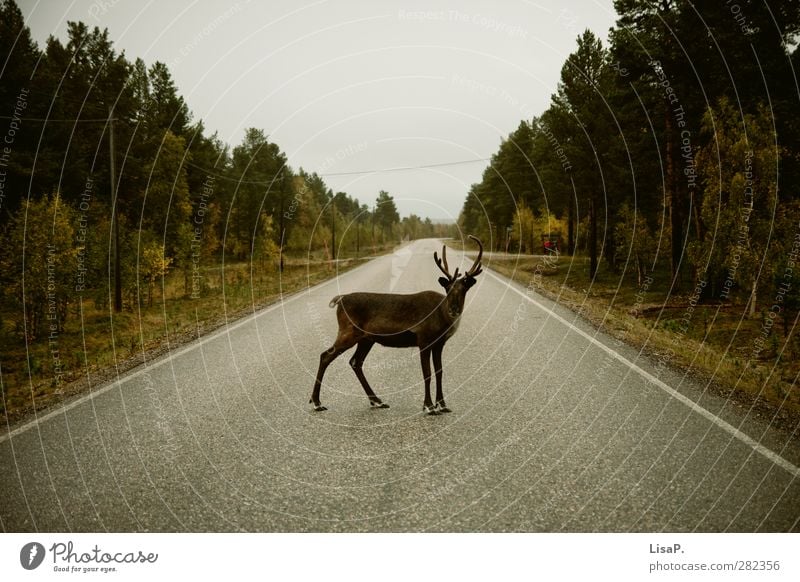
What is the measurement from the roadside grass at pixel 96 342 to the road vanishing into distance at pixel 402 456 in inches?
40.7

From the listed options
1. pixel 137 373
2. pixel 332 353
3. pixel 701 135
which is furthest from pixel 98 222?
pixel 701 135

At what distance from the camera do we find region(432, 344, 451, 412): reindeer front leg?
454 cm

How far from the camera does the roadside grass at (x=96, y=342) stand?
638 cm

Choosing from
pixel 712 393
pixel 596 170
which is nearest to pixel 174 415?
pixel 712 393

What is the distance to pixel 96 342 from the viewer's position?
10.6m

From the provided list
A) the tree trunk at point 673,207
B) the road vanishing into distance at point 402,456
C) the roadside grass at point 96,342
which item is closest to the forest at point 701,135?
the tree trunk at point 673,207

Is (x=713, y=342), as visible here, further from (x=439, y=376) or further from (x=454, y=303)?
(x=454, y=303)

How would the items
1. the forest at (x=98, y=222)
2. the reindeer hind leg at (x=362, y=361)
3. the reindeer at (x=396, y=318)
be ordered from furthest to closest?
1. the forest at (x=98, y=222)
2. the reindeer hind leg at (x=362, y=361)
3. the reindeer at (x=396, y=318)

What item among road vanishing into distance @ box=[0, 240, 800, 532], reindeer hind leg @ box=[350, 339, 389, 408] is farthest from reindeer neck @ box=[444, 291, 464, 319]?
road vanishing into distance @ box=[0, 240, 800, 532]

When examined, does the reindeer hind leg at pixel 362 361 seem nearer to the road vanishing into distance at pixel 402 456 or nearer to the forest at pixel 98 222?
the road vanishing into distance at pixel 402 456

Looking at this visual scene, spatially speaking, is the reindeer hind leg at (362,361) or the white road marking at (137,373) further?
the reindeer hind leg at (362,361)

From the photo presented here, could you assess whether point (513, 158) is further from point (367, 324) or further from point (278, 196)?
point (367, 324)

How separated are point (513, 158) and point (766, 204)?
123 feet

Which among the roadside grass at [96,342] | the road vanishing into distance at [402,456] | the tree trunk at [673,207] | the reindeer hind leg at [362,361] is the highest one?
the tree trunk at [673,207]
